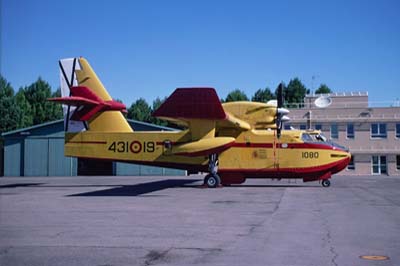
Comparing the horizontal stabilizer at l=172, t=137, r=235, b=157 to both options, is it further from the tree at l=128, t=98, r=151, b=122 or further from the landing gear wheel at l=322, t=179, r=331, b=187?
the tree at l=128, t=98, r=151, b=122

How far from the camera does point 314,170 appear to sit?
2617 cm

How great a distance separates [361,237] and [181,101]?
13.1 m

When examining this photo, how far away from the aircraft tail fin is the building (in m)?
25.6

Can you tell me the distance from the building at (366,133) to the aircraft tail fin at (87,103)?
2556cm

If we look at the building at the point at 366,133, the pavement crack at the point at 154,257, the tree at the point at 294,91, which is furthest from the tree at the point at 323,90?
the pavement crack at the point at 154,257

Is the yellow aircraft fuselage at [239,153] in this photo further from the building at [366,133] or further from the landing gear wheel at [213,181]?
the building at [366,133]

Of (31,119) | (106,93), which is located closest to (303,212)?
(106,93)

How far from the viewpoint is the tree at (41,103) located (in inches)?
2864

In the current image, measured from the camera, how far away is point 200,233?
10.6m

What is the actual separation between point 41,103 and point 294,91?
52.8 m

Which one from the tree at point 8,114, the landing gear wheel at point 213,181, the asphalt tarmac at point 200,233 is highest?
the tree at point 8,114

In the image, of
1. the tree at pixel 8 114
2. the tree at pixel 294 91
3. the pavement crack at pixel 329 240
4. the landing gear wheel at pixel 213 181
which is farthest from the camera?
the tree at pixel 294 91

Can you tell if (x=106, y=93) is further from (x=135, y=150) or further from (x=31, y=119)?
(x=31, y=119)

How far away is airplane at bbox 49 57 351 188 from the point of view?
26.0m
